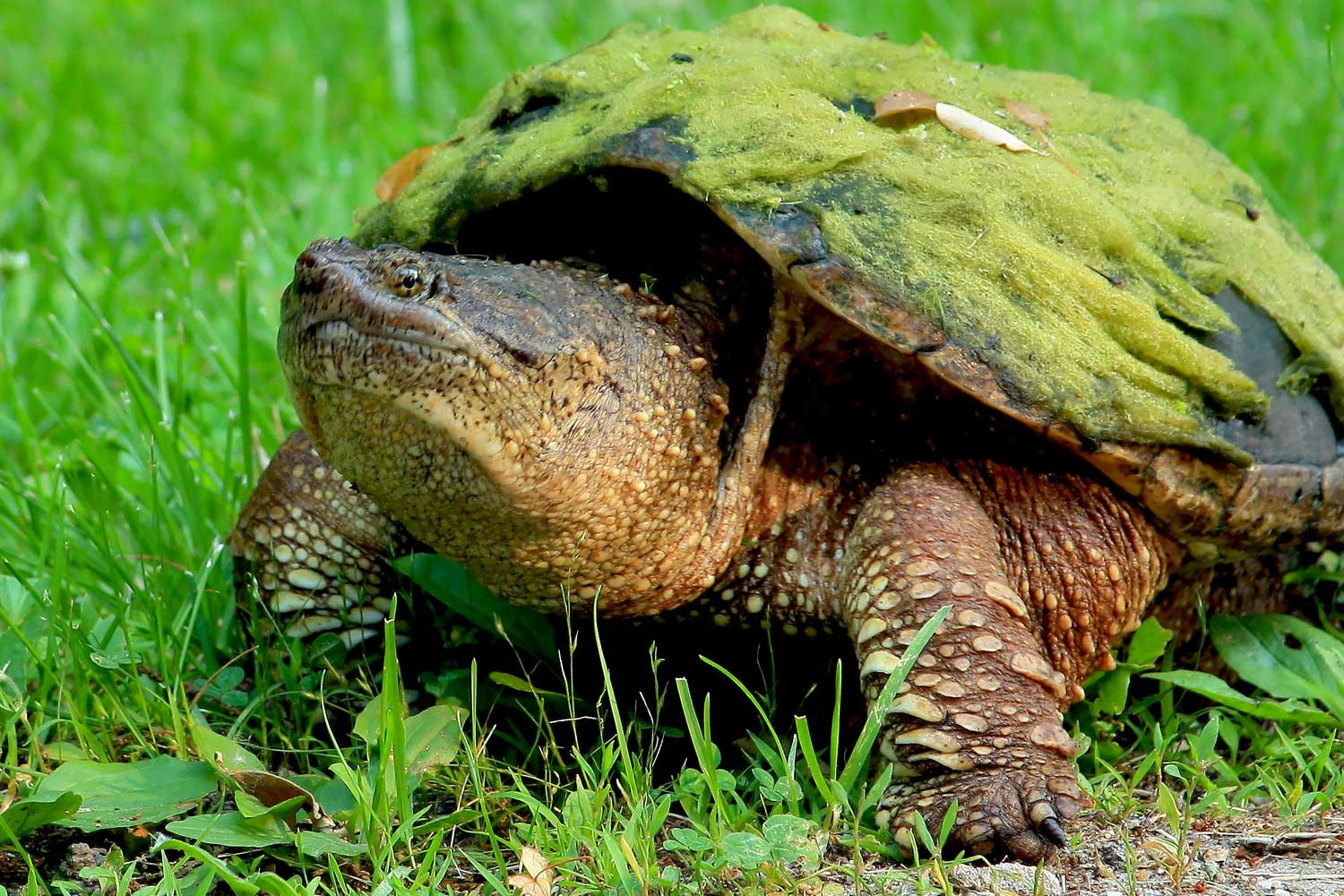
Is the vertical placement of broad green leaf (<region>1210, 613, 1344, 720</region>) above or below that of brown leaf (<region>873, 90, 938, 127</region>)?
below

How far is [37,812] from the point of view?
228 centimetres

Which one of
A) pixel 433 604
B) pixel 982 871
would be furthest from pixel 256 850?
pixel 982 871

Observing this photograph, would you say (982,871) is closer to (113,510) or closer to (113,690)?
(113,690)

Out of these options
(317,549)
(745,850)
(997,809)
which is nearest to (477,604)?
(317,549)

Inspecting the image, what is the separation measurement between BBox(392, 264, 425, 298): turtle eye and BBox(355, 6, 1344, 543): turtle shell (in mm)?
551

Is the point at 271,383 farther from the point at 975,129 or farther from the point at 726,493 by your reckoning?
the point at 975,129

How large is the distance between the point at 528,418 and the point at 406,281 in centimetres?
29

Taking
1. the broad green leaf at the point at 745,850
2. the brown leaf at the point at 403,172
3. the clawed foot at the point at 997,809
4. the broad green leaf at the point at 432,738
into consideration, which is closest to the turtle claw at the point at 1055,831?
the clawed foot at the point at 997,809

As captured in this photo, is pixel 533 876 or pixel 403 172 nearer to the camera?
pixel 533 876

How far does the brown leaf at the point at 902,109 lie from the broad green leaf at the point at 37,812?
1945 millimetres

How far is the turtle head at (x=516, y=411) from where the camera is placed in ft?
7.09

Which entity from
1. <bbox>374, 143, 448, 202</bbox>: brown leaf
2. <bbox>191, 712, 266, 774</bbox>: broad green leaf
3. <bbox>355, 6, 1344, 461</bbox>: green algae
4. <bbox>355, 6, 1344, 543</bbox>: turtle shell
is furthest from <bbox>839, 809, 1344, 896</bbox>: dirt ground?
<bbox>374, 143, 448, 202</bbox>: brown leaf

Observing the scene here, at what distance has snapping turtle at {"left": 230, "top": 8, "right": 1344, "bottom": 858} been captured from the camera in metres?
2.28

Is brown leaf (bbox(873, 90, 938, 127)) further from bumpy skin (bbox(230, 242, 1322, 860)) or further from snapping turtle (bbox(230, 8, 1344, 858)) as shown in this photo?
bumpy skin (bbox(230, 242, 1322, 860))
